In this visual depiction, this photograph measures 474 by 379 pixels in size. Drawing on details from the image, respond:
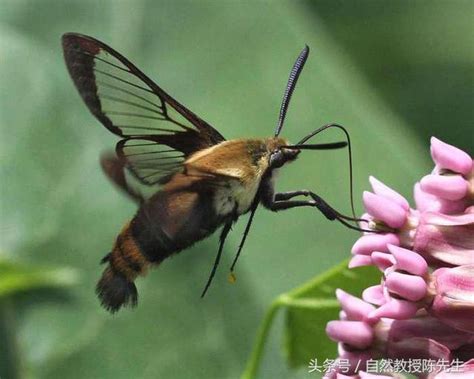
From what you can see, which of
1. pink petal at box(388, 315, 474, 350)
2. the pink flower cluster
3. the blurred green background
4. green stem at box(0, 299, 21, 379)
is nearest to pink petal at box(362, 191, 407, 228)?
the pink flower cluster

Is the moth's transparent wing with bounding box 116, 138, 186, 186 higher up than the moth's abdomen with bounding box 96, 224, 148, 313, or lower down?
higher up

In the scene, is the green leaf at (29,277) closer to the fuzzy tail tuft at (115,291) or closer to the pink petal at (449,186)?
the fuzzy tail tuft at (115,291)

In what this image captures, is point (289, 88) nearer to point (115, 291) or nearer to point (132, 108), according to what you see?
point (132, 108)

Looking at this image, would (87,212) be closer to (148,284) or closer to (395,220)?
(148,284)

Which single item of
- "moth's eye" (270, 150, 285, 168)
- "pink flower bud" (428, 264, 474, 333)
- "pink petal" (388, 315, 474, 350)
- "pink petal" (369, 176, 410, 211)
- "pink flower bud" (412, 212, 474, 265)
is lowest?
"pink petal" (388, 315, 474, 350)

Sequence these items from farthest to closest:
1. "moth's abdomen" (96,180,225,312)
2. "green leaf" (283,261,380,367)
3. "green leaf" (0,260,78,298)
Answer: "green leaf" (0,260,78,298) < "green leaf" (283,261,380,367) < "moth's abdomen" (96,180,225,312)

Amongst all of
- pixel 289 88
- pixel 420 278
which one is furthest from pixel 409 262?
pixel 289 88

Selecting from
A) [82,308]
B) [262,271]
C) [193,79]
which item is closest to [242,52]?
[193,79]

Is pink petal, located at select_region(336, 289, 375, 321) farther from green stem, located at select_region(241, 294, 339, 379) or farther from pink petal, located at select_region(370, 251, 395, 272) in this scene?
green stem, located at select_region(241, 294, 339, 379)
